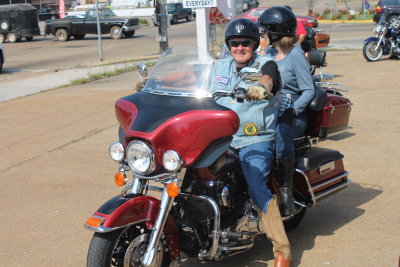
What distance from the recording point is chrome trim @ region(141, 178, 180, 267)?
146 inches

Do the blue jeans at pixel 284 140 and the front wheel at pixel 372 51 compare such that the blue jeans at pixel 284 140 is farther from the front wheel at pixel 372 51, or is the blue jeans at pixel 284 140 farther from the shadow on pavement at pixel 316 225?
the front wheel at pixel 372 51

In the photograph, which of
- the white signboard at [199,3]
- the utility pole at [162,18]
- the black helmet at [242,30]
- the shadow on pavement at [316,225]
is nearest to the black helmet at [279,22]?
the black helmet at [242,30]

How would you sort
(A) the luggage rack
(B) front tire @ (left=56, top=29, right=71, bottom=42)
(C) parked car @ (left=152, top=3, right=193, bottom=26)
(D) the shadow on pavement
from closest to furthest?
(D) the shadow on pavement
(A) the luggage rack
(B) front tire @ (left=56, top=29, right=71, bottom=42)
(C) parked car @ (left=152, top=3, right=193, bottom=26)

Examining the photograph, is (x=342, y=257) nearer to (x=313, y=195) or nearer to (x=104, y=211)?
(x=313, y=195)

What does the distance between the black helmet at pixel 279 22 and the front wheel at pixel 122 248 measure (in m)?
2.12

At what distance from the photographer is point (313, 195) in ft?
15.8

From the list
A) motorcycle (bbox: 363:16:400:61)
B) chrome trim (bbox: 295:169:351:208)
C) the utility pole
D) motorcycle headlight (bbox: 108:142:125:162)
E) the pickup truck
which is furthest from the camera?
the pickup truck

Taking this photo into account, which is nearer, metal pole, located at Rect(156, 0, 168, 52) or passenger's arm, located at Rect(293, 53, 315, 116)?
passenger's arm, located at Rect(293, 53, 315, 116)

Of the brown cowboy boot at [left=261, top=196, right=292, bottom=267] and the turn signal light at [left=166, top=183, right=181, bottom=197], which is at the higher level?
the turn signal light at [left=166, top=183, right=181, bottom=197]

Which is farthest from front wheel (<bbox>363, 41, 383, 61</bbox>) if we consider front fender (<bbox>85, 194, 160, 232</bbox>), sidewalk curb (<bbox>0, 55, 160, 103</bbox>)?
front fender (<bbox>85, 194, 160, 232</bbox>)

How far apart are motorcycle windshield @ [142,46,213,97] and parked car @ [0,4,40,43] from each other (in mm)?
→ 28913

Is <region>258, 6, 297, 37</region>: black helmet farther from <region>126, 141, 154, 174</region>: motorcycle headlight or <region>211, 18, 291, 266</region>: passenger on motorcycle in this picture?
<region>126, 141, 154, 174</region>: motorcycle headlight

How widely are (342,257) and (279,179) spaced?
77 centimetres

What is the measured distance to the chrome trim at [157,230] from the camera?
146 inches
